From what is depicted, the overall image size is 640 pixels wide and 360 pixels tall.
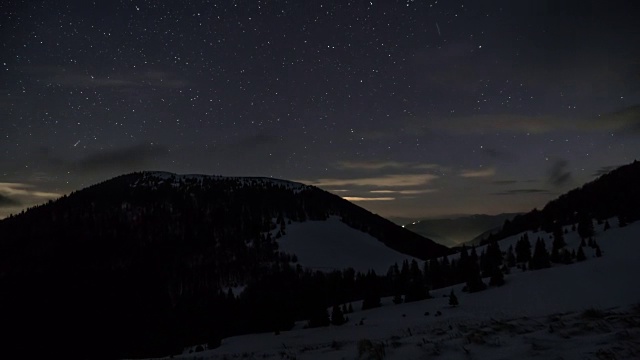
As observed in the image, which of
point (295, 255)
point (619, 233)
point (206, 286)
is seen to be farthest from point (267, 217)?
point (619, 233)

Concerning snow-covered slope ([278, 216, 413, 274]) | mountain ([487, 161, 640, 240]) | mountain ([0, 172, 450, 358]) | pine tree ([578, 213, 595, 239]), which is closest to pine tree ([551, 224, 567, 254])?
pine tree ([578, 213, 595, 239])

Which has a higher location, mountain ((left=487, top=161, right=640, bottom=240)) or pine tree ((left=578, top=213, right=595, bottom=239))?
mountain ((left=487, top=161, right=640, bottom=240))

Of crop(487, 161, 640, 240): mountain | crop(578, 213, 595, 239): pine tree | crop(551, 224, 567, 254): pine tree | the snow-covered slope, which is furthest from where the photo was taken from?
the snow-covered slope

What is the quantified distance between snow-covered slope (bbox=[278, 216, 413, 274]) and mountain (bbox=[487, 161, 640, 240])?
44.4 m

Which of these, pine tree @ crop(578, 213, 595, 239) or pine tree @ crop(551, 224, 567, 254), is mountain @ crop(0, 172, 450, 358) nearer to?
pine tree @ crop(551, 224, 567, 254)

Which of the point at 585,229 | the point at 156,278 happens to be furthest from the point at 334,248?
the point at 585,229

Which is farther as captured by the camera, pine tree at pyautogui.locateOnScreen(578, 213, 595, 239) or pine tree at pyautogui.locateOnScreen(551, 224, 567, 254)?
pine tree at pyautogui.locateOnScreen(578, 213, 595, 239)

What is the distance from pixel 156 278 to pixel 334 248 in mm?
65260

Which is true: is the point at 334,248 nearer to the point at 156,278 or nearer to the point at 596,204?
the point at 156,278

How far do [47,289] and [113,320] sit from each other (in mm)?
44692

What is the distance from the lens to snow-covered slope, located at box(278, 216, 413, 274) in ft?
460

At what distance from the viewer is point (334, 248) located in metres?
156

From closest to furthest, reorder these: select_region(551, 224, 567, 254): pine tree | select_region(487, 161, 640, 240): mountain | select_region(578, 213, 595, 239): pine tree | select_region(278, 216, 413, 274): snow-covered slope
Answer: select_region(551, 224, 567, 254): pine tree
select_region(578, 213, 595, 239): pine tree
select_region(487, 161, 640, 240): mountain
select_region(278, 216, 413, 274): snow-covered slope

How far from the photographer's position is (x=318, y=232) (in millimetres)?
171500
